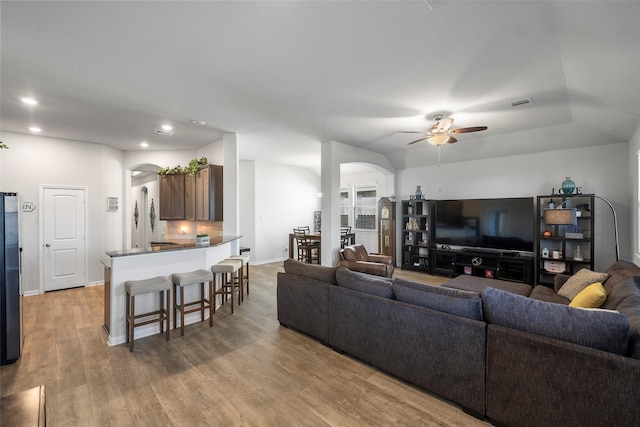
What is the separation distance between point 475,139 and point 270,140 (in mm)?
3941

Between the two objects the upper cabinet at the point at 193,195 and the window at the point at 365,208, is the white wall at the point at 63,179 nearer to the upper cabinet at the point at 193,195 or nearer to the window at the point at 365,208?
the upper cabinet at the point at 193,195

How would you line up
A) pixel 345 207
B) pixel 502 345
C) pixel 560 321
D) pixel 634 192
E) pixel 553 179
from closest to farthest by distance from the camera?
pixel 560 321 < pixel 502 345 < pixel 634 192 < pixel 553 179 < pixel 345 207

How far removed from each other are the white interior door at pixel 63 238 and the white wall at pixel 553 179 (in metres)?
7.23

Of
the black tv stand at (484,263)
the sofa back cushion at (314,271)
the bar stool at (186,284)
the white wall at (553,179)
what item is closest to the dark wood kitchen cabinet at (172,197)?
the bar stool at (186,284)

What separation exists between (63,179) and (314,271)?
5.19 metres

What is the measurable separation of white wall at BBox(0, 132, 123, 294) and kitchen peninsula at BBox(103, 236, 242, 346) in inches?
107

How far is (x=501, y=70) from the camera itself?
8.94 feet

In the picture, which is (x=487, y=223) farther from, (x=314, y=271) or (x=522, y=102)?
(x=314, y=271)

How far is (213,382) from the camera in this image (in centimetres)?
236

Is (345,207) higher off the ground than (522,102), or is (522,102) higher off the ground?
(522,102)

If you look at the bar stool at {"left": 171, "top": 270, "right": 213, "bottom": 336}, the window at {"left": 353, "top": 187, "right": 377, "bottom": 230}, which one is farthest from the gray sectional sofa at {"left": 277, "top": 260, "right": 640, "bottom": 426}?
the window at {"left": 353, "top": 187, "right": 377, "bottom": 230}

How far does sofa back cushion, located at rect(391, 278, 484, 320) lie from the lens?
2.03m

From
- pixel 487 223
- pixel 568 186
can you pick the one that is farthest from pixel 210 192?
pixel 568 186

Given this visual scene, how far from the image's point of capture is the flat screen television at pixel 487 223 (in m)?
Result: 5.29
